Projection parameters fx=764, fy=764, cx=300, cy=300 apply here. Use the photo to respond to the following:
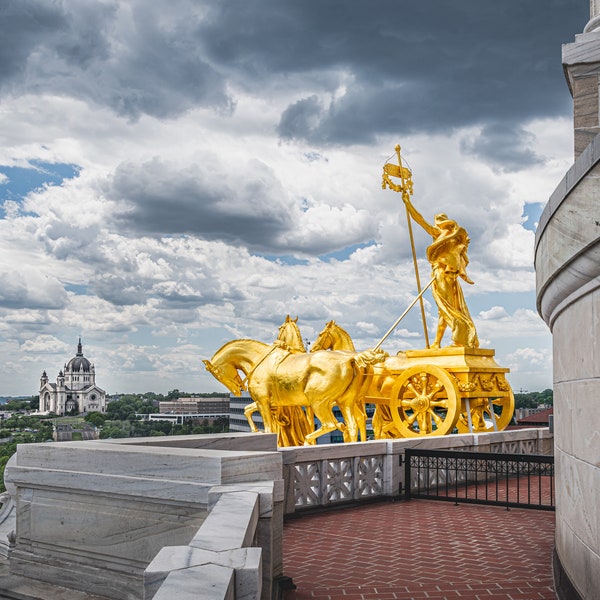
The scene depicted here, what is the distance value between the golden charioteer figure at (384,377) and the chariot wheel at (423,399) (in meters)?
0.02

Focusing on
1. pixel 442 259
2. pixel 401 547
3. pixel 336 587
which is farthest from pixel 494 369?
pixel 336 587

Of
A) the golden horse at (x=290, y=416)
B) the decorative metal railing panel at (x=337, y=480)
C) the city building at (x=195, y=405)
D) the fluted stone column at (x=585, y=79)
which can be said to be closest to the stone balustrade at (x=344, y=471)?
the decorative metal railing panel at (x=337, y=480)

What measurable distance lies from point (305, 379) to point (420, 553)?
7547mm

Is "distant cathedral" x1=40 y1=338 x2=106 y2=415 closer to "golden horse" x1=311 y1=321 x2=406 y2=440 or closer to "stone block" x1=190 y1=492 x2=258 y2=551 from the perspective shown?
"golden horse" x1=311 y1=321 x2=406 y2=440

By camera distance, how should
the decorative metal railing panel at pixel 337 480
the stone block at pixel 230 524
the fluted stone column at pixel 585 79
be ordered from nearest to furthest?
the stone block at pixel 230 524, the fluted stone column at pixel 585 79, the decorative metal railing panel at pixel 337 480

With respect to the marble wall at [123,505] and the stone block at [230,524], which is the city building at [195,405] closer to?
the marble wall at [123,505]

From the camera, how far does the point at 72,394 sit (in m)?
100

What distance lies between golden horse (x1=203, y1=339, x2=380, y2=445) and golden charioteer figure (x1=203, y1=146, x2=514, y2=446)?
0.07 feet

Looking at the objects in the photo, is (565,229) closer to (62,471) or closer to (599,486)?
(599,486)

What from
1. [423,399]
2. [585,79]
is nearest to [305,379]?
[423,399]

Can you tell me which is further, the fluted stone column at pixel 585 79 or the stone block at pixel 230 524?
the fluted stone column at pixel 585 79

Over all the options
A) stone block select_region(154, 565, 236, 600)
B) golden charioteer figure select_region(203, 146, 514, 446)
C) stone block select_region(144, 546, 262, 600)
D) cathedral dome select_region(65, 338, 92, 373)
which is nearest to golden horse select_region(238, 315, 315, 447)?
golden charioteer figure select_region(203, 146, 514, 446)

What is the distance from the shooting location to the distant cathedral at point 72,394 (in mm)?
85488

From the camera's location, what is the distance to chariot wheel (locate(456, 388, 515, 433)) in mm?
16453
